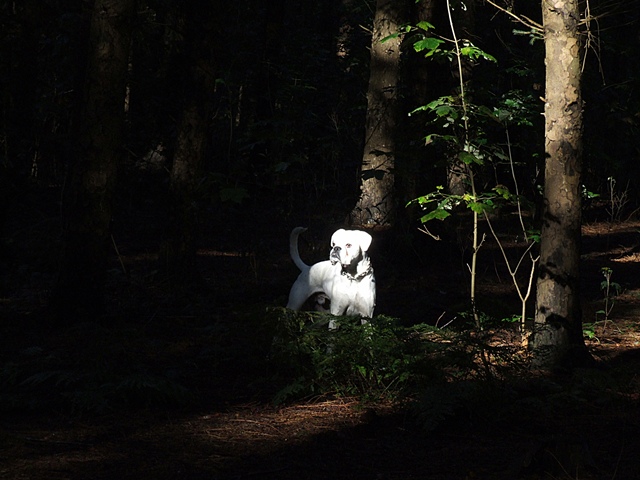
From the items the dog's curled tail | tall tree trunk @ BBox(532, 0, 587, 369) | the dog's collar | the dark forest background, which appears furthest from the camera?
the dog's curled tail

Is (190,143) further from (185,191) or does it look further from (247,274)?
(247,274)

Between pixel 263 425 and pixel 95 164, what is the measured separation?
389 cm

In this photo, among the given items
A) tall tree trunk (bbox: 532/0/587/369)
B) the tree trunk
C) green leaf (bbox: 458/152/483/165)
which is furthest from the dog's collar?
the tree trunk

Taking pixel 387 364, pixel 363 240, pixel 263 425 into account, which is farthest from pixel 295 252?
pixel 263 425

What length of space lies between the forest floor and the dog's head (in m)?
0.74

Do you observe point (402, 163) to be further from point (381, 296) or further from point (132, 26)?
point (132, 26)

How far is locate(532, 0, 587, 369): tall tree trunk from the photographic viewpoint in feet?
21.0

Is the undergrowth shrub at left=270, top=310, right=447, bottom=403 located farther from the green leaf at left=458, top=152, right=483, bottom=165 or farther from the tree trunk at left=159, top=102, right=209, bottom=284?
the tree trunk at left=159, top=102, right=209, bottom=284

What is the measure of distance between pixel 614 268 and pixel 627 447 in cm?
905

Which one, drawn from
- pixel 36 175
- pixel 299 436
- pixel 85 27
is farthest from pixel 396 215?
pixel 36 175

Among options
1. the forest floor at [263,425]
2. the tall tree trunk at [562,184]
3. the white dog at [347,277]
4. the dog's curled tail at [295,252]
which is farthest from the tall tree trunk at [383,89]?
the tall tree trunk at [562,184]

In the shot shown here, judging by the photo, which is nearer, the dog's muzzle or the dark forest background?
the dark forest background

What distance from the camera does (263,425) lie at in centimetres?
527

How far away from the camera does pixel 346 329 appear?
620cm
